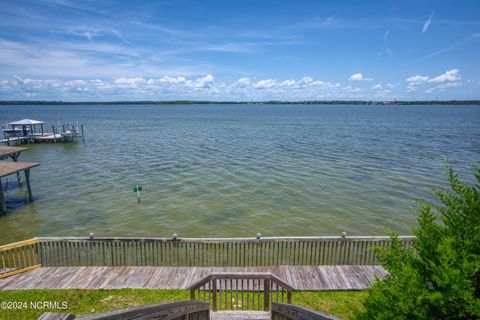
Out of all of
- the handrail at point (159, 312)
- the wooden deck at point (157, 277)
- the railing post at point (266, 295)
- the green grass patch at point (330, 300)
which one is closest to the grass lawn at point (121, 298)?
the green grass patch at point (330, 300)

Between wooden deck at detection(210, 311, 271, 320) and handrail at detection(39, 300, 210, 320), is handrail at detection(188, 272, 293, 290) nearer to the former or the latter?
wooden deck at detection(210, 311, 271, 320)

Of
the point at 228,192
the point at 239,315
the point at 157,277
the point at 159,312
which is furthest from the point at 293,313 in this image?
the point at 228,192

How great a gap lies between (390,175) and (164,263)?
75.9 feet

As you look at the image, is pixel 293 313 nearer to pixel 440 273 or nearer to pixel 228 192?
pixel 440 273

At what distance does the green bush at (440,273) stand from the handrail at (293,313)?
564 millimetres

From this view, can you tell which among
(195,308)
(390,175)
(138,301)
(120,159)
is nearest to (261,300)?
(138,301)

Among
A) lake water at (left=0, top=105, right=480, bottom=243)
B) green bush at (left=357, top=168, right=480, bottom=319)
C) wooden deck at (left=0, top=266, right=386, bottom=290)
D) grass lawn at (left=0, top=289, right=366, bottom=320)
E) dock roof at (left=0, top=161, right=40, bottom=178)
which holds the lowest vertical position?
lake water at (left=0, top=105, right=480, bottom=243)

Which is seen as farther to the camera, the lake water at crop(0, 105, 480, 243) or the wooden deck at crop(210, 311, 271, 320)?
the lake water at crop(0, 105, 480, 243)

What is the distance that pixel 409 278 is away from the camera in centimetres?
357

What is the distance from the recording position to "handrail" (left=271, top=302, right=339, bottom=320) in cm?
437

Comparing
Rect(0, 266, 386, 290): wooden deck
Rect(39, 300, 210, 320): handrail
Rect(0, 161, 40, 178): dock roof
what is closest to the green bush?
Rect(39, 300, 210, 320): handrail

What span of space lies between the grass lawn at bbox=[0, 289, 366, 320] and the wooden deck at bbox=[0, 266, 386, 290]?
0.93 feet

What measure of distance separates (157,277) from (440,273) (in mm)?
9326

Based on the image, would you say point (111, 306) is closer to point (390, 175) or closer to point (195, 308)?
point (195, 308)
